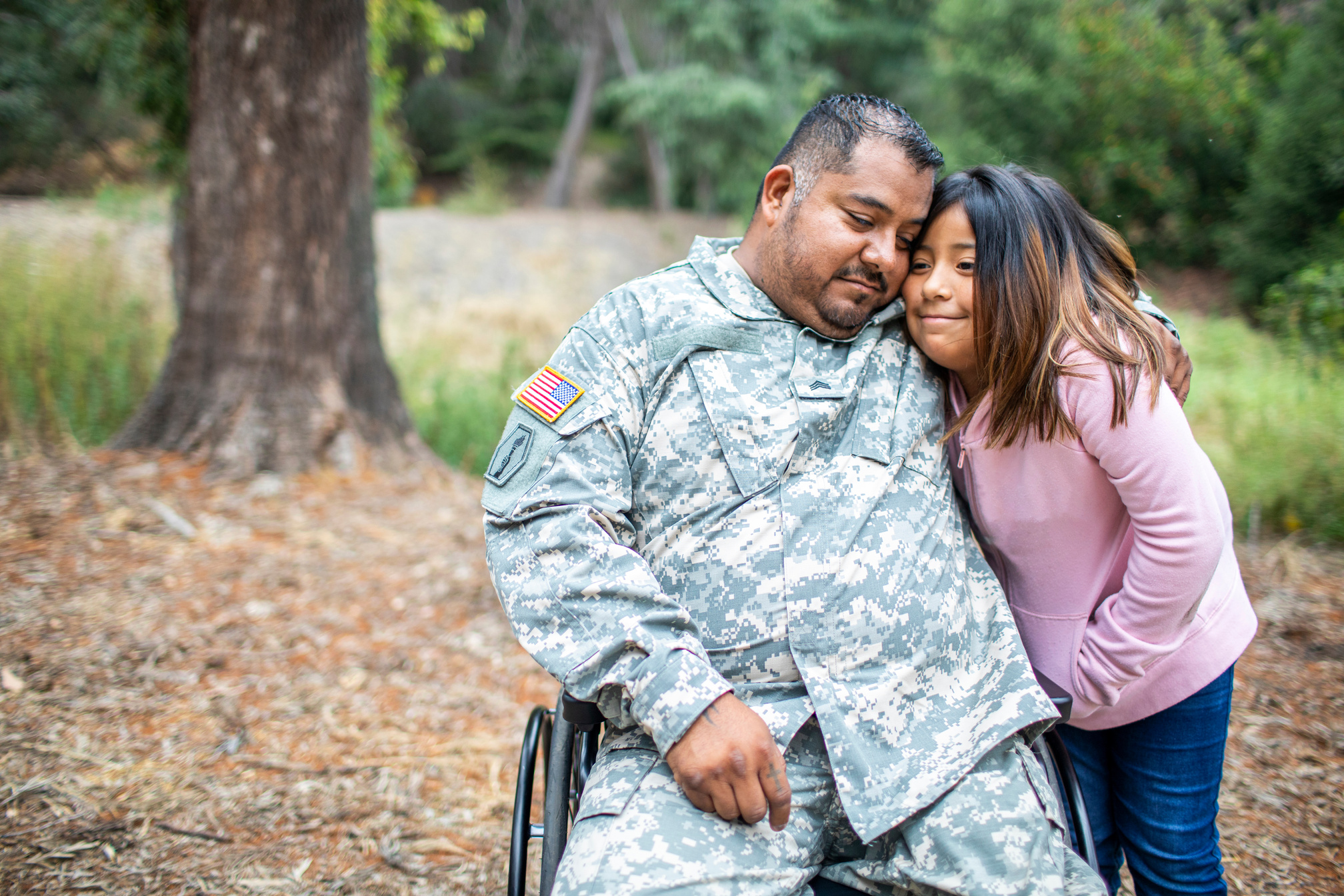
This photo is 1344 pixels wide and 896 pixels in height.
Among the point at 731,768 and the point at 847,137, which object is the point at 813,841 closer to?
the point at 731,768

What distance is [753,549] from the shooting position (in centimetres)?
169

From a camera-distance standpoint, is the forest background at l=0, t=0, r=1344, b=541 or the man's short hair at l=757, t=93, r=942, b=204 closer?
the man's short hair at l=757, t=93, r=942, b=204

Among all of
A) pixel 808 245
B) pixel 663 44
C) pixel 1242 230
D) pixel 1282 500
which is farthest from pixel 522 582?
pixel 663 44

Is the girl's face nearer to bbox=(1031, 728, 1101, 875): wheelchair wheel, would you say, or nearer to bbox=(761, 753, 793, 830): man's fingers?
bbox=(1031, 728, 1101, 875): wheelchair wheel

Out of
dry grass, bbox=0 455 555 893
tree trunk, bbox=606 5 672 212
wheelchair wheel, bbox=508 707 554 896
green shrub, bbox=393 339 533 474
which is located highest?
tree trunk, bbox=606 5 672 212

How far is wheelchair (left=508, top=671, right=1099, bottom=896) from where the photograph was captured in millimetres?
1613

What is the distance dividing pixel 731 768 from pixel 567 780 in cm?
36

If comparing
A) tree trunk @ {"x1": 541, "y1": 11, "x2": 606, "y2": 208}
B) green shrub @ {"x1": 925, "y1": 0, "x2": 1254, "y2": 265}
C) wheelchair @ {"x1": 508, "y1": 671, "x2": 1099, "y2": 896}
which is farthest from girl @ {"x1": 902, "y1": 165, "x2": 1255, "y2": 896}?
tree trunk @ {"x1": 541, "y1": 11, "x2": 606, "y2": 208}

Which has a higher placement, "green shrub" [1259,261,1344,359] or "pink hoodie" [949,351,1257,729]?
"green shrub" [1259,261,1344,359]

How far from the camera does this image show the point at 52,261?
19.8 ft

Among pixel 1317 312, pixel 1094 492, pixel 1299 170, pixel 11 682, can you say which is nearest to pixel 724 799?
pixel 1094 492

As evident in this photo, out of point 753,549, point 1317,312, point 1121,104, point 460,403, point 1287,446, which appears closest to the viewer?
point 753,549

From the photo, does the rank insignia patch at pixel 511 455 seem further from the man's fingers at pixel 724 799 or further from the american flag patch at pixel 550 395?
the man's fingers at pixel 724 799

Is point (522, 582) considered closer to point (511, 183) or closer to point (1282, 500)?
point (1282, 500)
